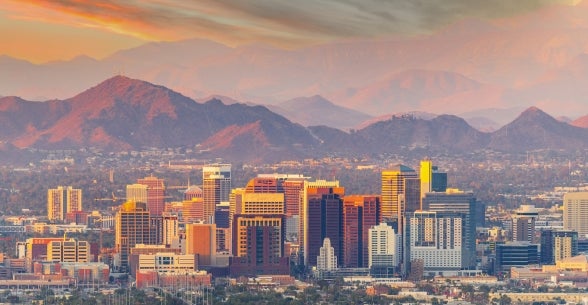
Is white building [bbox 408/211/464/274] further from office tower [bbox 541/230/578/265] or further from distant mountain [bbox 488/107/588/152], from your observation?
distant mountain [bbox 488/107/588/152]

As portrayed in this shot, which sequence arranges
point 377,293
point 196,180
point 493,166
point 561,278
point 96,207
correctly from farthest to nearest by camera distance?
1. point 493,166
2. point 196,180
3. point 96,207
4. point 561,278
5. point 377,293

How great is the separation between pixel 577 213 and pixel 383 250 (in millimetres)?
9650

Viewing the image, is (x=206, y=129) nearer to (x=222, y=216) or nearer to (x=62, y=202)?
(x=62, y=202)

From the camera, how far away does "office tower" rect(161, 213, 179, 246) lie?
5103cm

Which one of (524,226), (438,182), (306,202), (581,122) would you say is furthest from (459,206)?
(581,122)

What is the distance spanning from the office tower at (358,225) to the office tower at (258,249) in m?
1.83

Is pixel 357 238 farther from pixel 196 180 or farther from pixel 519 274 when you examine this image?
pixel 196 180

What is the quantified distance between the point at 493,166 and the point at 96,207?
20874mm

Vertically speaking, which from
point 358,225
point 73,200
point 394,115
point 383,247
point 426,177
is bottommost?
point 383,247

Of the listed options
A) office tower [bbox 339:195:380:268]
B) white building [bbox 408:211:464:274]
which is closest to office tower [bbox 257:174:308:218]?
office tower [bbox 339:195:380:268]

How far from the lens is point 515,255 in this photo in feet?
166

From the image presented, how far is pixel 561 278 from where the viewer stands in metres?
46.7

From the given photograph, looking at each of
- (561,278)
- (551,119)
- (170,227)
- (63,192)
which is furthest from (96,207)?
(551,119)

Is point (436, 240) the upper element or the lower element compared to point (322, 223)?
lower
